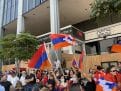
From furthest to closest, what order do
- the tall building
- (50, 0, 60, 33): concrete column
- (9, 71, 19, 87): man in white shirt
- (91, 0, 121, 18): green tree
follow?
the tall building, (50, 0, 60, 33): concrete column, (9, 71, 19, 87): man in white shirt, (91, 0, 121, 18): green tree

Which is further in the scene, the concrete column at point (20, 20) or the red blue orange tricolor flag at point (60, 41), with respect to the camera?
the concrete column at point (20, 20)

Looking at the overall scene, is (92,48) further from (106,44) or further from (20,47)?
(20,47)

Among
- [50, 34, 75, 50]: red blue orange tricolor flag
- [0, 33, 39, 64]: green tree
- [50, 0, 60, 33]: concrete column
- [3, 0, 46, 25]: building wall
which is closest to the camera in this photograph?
[50, 34, 75, 50]: red blue orange tricolor flag

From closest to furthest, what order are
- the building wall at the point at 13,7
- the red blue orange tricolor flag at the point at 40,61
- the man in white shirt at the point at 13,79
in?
the red blue orange tricolor flag at the point at 40,61 → the man in white shirt at the point at 13,79 → the building wall at the point at 13,7

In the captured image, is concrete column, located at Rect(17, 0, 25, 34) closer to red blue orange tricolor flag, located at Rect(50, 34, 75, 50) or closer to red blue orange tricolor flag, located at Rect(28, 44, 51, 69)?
red blue orange tricolor flag, located at Rect(50, 34, 75, 50)

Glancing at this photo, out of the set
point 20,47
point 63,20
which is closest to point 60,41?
point 20,47

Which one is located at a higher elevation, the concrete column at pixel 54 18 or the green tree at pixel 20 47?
the concrete column at pixel 54 18

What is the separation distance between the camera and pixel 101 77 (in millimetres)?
8992

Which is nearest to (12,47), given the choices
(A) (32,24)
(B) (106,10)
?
(A) (32,24)

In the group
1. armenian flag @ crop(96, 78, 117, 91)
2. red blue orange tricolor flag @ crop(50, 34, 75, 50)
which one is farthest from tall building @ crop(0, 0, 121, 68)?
armenian flag @ crop(96, 78, 117, 91)

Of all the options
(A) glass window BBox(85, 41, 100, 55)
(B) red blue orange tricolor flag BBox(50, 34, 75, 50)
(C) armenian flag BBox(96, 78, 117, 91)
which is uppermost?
(A) glass window BBox(85, 41, 100, 55)

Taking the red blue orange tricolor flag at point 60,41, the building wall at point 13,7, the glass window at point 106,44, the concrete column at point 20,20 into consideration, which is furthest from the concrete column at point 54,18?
the red blue orange tricolor flag at point 60,41

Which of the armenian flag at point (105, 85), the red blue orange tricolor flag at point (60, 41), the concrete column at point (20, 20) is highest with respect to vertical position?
the concrete column at point (20, 20)

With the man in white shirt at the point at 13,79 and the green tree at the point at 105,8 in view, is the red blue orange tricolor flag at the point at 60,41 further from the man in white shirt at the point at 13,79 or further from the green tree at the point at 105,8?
the green tree at the point at 105,8
